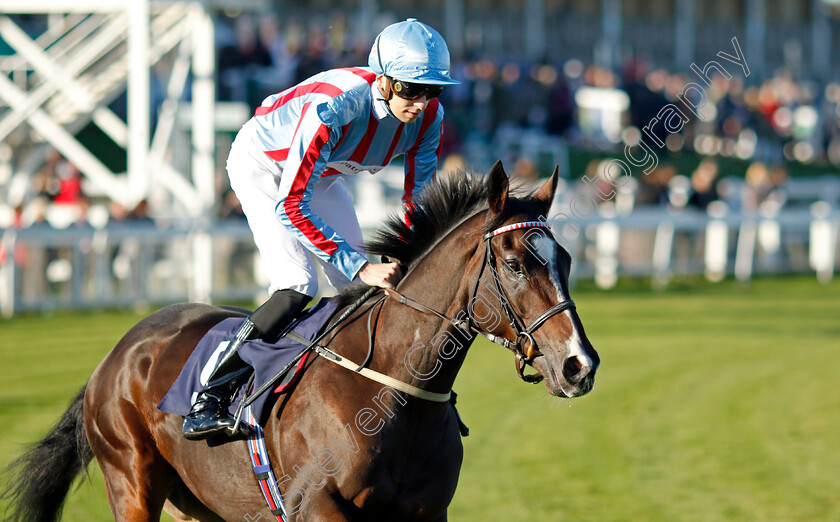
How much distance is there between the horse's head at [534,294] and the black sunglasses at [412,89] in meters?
0.48

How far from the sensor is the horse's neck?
10.1 ft

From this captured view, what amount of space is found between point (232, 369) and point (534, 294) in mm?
1166

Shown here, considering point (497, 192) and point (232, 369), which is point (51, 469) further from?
point (497, 192)

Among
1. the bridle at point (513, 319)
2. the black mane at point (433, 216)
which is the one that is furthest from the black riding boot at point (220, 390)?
the bridle at point (513, 319)

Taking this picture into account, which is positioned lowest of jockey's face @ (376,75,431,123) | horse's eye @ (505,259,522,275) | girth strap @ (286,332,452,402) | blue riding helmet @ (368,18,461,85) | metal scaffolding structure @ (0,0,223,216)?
metal scaffolding structure @ (0,0,223,216)

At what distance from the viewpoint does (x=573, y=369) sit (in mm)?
2773

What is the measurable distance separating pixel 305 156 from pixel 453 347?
0.79 metres

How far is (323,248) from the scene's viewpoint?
127 inches

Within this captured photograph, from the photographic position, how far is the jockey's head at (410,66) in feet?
10.6

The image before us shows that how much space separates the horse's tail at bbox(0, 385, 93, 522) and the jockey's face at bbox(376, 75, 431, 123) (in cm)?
185

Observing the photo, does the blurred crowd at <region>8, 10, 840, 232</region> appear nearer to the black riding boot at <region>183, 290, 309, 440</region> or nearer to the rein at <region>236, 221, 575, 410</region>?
the black riding boot at <region>183, 290, 309, 440</region>

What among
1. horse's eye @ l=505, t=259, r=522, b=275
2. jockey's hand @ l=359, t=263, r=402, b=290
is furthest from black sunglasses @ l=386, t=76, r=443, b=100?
horse's eye @ l=505, t=259, r=522, b=275

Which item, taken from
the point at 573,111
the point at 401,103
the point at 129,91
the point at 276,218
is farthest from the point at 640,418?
the point at 573,111

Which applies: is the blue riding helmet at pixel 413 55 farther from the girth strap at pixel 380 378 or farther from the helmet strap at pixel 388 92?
the girth strap at pixel 380 378
